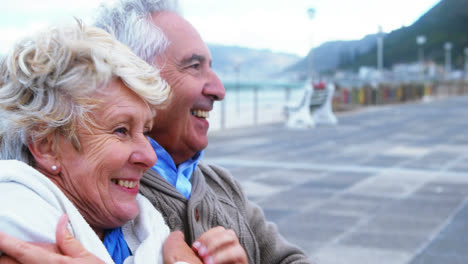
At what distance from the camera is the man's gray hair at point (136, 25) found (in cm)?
162

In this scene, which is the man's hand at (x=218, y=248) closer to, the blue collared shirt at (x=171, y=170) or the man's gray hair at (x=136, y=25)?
the blue collared shirt at (x=171, y=170)

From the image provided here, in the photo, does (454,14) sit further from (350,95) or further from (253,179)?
(350,95)

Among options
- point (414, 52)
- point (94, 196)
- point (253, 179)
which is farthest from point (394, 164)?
point (414, 52)

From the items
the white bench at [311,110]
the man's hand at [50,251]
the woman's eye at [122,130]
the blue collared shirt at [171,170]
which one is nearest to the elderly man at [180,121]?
the blue collared shirt at [171,170]

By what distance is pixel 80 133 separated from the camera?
4.18 ft

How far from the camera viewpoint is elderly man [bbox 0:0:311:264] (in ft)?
5.34

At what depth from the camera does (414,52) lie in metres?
95.2

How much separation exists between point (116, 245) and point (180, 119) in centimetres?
44

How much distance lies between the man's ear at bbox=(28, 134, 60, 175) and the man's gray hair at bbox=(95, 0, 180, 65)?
1.45 ft

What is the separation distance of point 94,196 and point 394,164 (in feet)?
25.7

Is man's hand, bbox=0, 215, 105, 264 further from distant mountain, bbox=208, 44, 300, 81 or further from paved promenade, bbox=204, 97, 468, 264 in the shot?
paved promenade, bbox=204, 97, 468, 264

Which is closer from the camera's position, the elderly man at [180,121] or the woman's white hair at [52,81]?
the woman's white hair at [52,81]

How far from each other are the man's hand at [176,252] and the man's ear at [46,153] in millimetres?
300

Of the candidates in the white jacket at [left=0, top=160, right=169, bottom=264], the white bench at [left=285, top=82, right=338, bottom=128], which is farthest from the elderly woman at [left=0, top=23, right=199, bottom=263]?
the white bench at [left=285, top=82, right=338, bottom=128]
